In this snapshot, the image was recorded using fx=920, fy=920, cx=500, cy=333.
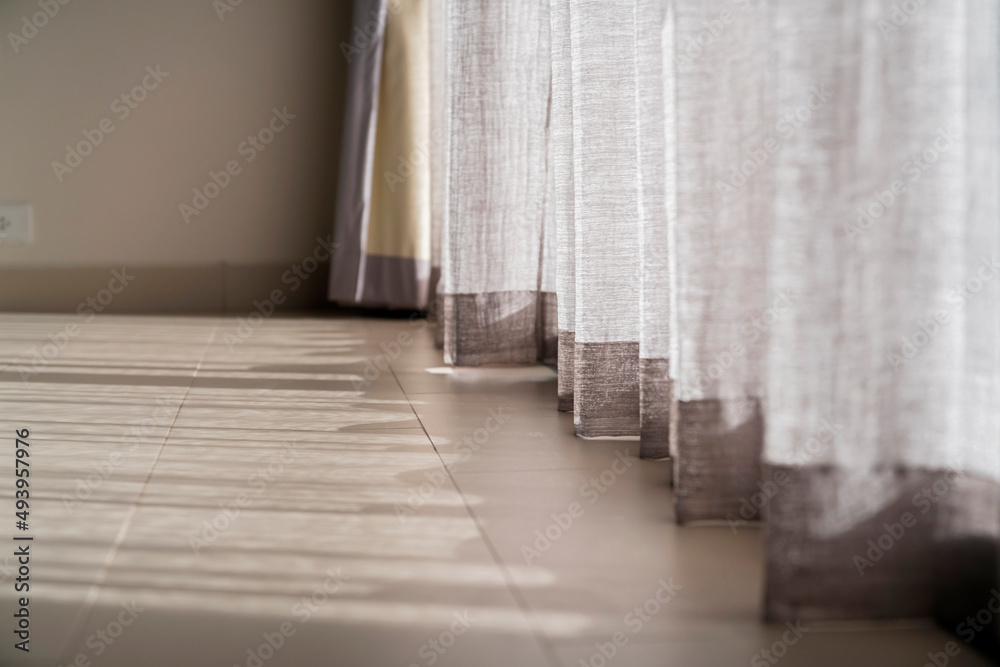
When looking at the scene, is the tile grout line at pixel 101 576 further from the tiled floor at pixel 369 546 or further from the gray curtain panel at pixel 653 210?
the gray curtain panel at pixel 653 210

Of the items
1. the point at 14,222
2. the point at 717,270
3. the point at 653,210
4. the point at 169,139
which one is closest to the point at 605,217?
the point at 653,210

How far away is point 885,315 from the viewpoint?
66 cm

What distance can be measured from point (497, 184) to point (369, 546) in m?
1.08

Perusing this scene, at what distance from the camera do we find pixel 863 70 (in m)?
0.65

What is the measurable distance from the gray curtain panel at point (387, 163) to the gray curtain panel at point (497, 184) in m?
1.04

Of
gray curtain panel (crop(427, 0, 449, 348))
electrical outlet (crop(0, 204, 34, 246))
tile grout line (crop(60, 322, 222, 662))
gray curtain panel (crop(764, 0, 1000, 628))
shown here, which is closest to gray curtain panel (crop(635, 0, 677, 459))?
gray curtain panel (crop(764, 0, 1000, 628))

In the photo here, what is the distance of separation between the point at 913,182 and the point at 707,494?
372 mm

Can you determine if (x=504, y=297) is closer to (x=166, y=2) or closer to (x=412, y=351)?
(x=412, y=351)

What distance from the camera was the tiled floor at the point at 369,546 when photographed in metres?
0.65

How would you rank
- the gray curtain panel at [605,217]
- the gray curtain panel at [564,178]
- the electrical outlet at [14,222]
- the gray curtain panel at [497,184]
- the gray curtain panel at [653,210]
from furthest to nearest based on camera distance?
the electrical outlet at [14,222], the gray curtain panel at [497,184], the gray curtain panel at [564,178], the gray curtain panel at [605,217], the gray curtain panel at [653,210]

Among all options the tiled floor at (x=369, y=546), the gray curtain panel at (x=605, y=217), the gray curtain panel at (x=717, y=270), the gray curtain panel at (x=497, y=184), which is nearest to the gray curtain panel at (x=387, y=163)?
the gray curtain panel at (x=497, y=184)

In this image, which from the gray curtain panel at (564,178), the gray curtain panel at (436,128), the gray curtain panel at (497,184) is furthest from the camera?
the gray curtain panel at (436,128)

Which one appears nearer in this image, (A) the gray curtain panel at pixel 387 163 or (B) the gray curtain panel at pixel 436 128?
(B) the gray curtain panel at pixel 436 128

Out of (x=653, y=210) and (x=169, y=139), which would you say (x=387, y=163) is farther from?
(x=653, y=210)
